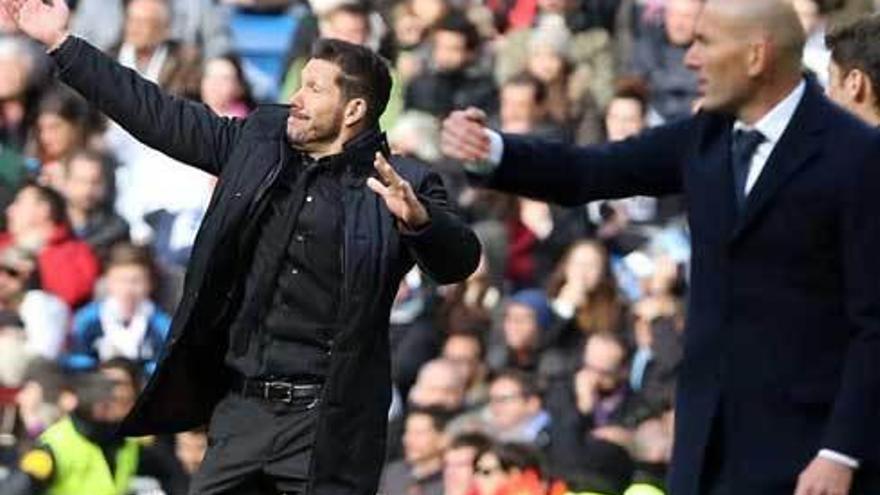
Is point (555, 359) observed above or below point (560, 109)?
below

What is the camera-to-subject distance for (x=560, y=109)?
600 inches

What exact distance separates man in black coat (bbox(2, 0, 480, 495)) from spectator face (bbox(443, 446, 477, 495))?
400cm

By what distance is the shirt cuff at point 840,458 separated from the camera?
721cm

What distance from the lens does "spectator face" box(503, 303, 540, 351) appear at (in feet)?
45.6

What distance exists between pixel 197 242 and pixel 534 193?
3.54 ft

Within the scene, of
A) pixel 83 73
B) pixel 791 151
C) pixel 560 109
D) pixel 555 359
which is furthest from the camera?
pixel 560 109

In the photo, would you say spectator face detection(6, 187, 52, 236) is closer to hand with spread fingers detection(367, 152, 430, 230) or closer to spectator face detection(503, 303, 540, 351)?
spectator face detection(503, 303, 540, 351)

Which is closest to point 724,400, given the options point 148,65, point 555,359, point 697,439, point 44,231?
point 697,439

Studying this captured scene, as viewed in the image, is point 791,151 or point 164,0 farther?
point 164,0

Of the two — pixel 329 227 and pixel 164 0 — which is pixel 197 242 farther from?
pixel 164 0

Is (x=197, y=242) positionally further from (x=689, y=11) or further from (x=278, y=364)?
(x=689, y=11)

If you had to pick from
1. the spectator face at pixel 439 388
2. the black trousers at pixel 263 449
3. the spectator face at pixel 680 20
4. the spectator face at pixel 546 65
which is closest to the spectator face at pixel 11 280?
the spectator face at pixel 439 388

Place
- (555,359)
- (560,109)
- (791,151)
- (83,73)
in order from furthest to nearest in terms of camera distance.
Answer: (560,109) → (555,359) → (83,73) → (791,151)

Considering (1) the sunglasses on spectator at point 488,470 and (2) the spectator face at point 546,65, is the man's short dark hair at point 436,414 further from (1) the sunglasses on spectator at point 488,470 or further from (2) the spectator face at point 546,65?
(2) the spectator face at point 546,65
